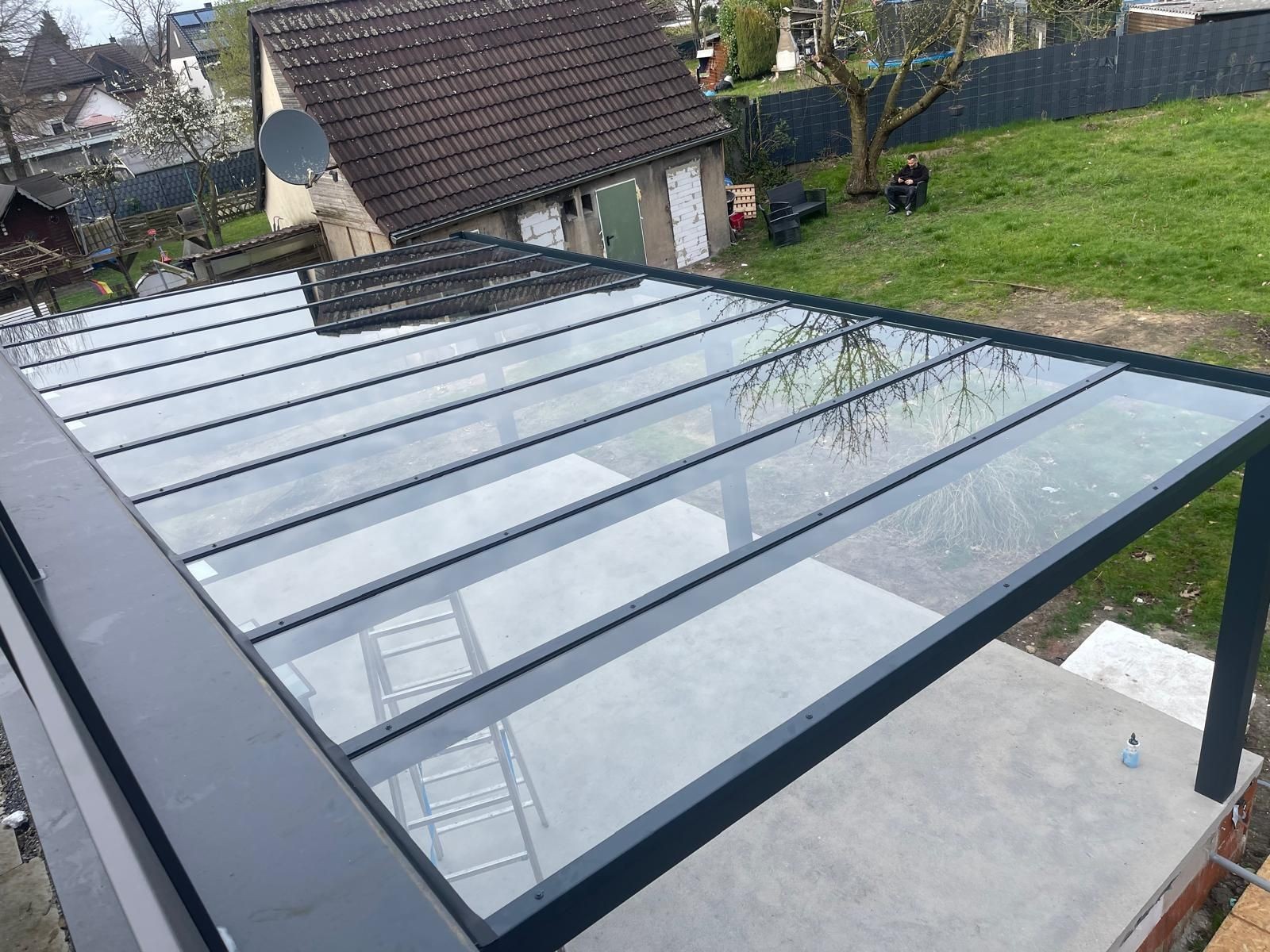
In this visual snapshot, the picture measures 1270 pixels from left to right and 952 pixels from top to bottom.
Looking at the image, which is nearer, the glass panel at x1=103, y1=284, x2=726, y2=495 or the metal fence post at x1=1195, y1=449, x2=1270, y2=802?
the metal fence post at x1=1195, y1=449, x2=1270, y2=802

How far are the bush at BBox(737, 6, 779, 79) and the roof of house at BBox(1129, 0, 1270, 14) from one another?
1198 cm

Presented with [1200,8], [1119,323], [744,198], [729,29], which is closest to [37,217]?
[744,198]

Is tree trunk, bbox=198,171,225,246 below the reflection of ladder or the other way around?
below

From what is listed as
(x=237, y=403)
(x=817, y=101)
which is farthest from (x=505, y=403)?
(x=817, y=101)

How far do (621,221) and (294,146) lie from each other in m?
6.06

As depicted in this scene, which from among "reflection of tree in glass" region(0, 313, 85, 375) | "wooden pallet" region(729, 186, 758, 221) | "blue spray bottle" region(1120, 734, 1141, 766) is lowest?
"blue spray bottle" region(1120, 734, 1141, 766)

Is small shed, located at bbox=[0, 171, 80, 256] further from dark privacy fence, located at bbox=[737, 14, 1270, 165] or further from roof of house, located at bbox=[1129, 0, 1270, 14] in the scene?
roof of house, located at bbox=[1129, 0, 1270, 14]

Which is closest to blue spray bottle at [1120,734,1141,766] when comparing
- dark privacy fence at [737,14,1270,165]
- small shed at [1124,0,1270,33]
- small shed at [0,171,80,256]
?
dark privacy fence at [737,14,1270,165]

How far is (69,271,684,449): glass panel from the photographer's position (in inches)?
214

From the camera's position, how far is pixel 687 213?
721 inches

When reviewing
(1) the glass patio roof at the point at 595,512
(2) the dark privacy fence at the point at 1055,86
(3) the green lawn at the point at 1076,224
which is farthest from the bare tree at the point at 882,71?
(1) the glass patio roof at the point at 595,512

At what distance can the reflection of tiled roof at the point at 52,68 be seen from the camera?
5566cm

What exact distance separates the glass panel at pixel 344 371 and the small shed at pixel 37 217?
92.6ft

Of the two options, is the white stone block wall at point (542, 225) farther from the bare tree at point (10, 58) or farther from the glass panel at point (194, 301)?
the bare tree at point (10, 58)
